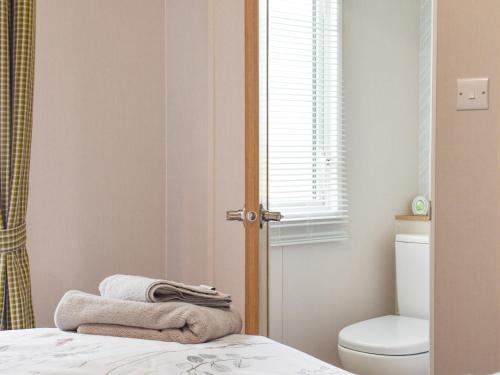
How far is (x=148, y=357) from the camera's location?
126 centimetres

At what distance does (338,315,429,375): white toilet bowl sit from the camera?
1.95 meters

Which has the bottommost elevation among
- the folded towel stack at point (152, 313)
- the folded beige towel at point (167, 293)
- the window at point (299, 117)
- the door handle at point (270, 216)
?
the folded towel stack at point (152, 313)

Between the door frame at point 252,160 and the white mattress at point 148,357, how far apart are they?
2.33ft

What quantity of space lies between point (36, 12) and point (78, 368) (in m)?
1.97

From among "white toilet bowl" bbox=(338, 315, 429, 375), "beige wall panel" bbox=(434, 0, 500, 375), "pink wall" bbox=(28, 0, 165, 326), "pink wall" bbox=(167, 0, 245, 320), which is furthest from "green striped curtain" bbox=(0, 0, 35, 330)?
"beige wall panel" bbox=(434, 0, 500, 375)

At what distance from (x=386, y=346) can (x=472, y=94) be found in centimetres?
77

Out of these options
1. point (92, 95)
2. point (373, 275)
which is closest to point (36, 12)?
point (92, 95)

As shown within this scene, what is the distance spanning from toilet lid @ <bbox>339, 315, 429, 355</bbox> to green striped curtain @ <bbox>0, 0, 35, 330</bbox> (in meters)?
1.25

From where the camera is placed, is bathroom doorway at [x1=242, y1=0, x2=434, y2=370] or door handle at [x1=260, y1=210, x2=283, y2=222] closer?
bathroom doorway at [x1=242, y1=0, x2=434, y2=370]

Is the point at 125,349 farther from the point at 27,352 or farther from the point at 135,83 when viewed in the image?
the point at 135,83

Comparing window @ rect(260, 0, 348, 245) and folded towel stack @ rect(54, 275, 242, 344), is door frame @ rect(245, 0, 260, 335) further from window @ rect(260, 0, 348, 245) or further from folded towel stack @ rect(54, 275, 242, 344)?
folded towel stack @ rect(54, 275, 242, 344)

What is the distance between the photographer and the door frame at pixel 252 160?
2.20 meters

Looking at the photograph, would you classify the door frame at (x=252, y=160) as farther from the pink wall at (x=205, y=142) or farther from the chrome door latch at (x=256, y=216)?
the pink wall at (x=205, y=142)

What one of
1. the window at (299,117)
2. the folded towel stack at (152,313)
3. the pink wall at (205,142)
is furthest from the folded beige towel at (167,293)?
the pink wall at (205,142)
